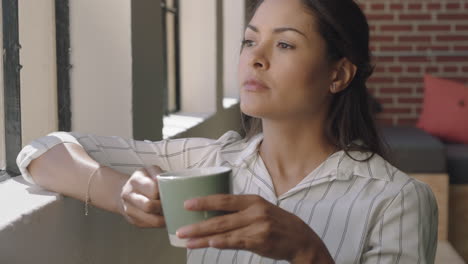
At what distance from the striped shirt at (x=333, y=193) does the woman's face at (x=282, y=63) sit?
135 millimetres

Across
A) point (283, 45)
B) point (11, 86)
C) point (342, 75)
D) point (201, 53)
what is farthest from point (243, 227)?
point (201, 53)

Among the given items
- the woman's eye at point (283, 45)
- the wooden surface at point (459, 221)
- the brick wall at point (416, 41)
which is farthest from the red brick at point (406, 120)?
the woman's eye at point (283, 45)

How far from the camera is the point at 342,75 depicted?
1.36m

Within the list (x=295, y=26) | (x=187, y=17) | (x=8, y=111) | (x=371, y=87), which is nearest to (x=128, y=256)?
(x=8, y=111)

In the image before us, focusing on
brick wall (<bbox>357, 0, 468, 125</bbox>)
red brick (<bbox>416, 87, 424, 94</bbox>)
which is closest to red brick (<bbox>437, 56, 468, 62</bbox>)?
brick wall (<bbox>357, 0, 468, 125</bbox>)

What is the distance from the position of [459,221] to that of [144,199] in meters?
2.84

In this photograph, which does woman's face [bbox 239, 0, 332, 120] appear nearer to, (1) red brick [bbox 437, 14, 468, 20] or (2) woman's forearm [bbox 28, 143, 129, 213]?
(2) woman's forearm [bbox 28, 143, 129, 213]

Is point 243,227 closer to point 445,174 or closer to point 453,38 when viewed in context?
point 445,174

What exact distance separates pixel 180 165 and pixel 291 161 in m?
0.23

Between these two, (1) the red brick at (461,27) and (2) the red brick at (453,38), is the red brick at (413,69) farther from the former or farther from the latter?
(1) the red brick at (461,27)

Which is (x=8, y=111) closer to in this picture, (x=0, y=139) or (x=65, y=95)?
(x=0, y=139)

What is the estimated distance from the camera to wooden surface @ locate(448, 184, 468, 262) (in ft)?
11.3

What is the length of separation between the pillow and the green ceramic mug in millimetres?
3316

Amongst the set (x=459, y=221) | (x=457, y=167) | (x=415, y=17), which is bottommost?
(x=459, y=221)
